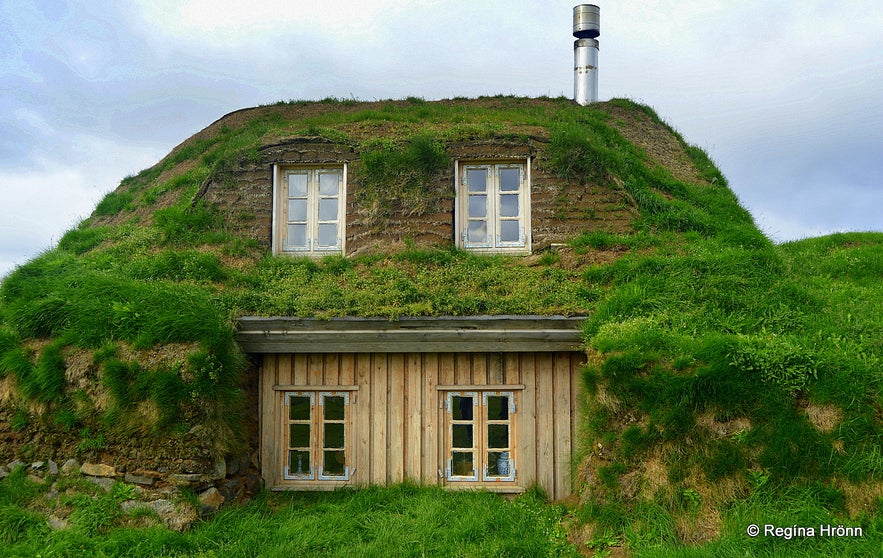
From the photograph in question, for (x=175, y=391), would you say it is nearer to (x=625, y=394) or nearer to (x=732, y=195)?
(x=625, y=394)

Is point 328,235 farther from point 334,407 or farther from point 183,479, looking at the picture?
point 183,479

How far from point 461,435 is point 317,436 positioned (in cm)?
189

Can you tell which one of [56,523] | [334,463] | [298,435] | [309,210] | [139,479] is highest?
[309,210]

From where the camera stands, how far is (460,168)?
11664 millimetres

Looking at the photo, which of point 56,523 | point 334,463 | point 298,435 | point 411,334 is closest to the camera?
point 56,523

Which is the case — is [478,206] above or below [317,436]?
above

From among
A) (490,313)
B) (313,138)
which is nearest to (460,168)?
(313,138)

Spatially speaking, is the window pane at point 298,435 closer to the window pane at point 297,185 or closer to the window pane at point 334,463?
the window pane at point 334,463

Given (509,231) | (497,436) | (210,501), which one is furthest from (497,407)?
(509,231)

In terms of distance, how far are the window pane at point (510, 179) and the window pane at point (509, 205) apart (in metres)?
0.15

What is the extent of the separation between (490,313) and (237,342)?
3.24 m

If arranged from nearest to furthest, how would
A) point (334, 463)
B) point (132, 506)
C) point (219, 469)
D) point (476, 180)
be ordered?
point (132, 506) < point (219, 469) < point (334, 463) < point (476, 180)

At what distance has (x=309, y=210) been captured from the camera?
1166 cm

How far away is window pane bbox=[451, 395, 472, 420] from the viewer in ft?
27.9
